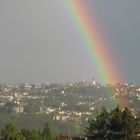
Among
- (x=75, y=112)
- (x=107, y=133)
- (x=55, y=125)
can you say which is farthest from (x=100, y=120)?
(x=75, y=112)

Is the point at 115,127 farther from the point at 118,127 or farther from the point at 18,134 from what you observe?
the point at 18,134

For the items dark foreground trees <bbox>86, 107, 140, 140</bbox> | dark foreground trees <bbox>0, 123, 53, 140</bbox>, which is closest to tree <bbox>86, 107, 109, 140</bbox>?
dark foreground trees <bbox>86, 107, 140, 140</bbox>

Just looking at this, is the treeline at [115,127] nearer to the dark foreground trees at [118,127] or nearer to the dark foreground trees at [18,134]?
the dark foreground trees at [118,127]

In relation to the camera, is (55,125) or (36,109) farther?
(36,109)

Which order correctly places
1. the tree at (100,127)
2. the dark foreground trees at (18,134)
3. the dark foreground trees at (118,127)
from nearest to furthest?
1. the dark foreground trees at (118,127)
2. the tree at (100,127)
3. the dark foreground trees at (18,134)

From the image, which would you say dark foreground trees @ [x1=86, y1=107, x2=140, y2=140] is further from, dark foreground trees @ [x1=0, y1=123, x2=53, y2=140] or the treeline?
dark foreground trees @ [x1=0, y1=123, x2=53, y2=140]

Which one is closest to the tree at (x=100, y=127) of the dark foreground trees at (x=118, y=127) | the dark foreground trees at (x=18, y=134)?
the dark foreground trees at (x=118, y=127)

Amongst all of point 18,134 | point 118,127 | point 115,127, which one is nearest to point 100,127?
point 115,127

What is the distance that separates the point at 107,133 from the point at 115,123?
33.1 inches

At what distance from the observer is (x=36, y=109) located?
19812 centimetres

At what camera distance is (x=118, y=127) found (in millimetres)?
38156

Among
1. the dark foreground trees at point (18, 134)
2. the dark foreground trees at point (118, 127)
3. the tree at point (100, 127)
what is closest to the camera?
the dark foreground trees at point (118, 127)

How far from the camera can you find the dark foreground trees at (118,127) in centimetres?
3766

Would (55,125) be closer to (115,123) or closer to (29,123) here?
(29,123)
